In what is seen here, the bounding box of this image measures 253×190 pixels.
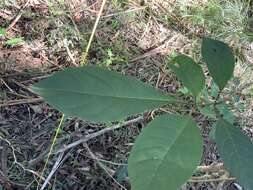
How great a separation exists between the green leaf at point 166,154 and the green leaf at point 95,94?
36 millimetres

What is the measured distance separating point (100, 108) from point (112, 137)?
1071mm

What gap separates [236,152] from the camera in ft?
1.86

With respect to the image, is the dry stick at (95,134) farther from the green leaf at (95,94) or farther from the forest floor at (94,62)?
the green leaf at (95,94)

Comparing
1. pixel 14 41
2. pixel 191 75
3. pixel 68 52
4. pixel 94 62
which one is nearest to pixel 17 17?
pixel 14 41

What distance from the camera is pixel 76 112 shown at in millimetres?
534

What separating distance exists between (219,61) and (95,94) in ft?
0.61

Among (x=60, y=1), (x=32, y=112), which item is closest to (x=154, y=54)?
(x=60, y=1)

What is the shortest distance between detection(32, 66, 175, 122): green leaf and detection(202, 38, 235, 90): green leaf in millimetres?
92

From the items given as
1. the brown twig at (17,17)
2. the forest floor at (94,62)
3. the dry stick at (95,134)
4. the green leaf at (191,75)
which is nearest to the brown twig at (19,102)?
the forest floor at (94,62)

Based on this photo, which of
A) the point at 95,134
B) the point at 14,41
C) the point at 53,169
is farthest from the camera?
the point at 14,41

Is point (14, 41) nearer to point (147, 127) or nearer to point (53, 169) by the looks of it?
point (53, 169)

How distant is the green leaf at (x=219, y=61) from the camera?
62cm

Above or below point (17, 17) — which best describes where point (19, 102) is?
below

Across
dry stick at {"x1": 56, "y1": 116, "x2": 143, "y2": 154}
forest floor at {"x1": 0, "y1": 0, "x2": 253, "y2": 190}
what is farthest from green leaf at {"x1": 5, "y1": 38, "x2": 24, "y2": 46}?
dry stick at {"x1": 56, "y1": 116, "x2": 143, "y2": 154}
